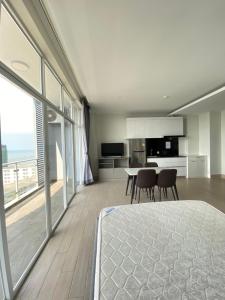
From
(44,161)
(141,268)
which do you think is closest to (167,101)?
(44,161)

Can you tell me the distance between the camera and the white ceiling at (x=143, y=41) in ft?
6.47

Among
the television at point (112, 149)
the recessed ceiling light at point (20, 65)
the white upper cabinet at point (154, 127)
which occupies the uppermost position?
the recessed ceiling light at point (20, 65)

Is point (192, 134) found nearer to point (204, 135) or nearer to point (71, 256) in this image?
point (204, 135)

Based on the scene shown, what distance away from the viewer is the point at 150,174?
168 inches

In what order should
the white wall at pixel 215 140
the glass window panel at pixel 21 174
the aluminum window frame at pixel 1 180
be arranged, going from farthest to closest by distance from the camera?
the white wall at pixel 215 140 → the glass window panel at pixel 21 174 → the aluminum window frame at pixel 1 180

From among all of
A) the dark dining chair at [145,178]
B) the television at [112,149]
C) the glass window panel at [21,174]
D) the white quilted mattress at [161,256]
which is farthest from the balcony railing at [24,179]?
the television at [112,149]

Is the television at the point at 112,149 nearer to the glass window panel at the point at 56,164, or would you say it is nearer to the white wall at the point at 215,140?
the glass window panel at the point at 56,164

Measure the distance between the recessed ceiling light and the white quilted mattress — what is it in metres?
2.30

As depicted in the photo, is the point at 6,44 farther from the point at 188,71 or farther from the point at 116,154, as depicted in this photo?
the point at 116,154

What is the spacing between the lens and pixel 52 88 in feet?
12.1

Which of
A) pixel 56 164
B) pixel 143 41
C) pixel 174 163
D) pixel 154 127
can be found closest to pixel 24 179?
pixel 56 164

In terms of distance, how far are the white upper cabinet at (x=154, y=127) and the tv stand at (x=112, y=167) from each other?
101 cm

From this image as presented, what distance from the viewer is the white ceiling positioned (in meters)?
1.97

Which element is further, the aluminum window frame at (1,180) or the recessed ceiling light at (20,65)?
the recessed ceiling light at (20,65)
